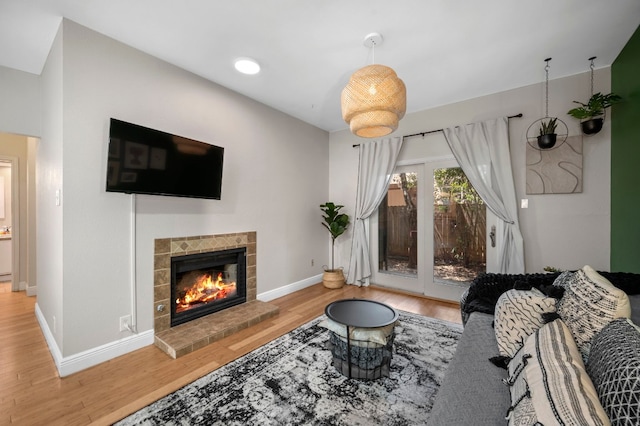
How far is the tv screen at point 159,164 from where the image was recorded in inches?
83.7

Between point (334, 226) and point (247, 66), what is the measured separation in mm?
2637

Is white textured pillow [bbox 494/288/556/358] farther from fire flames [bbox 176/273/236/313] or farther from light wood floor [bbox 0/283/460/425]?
fire flames [bbox 176/273/236/313]

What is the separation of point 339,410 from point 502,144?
11.0 ft

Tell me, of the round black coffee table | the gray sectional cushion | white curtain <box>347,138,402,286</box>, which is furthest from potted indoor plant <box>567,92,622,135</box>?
the round black coffee table

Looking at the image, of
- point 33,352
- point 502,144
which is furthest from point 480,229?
point 33,352

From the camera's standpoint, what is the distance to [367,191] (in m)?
4.33

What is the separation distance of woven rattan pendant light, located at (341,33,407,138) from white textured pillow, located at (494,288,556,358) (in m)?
1.42

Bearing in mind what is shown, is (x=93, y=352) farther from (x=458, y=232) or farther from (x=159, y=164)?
(x=458, y=232)

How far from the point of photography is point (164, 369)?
2123mm

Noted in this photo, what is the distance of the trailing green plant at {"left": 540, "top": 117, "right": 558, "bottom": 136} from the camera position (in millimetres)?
2920

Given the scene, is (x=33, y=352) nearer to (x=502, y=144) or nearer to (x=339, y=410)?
(x=339, y=410)

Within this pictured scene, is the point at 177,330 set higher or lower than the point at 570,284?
lower

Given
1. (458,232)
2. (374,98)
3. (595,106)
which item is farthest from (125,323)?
(595,106)

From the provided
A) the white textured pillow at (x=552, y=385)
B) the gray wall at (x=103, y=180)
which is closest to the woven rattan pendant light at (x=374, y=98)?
the white textured pillow at (x=552, y=385)
